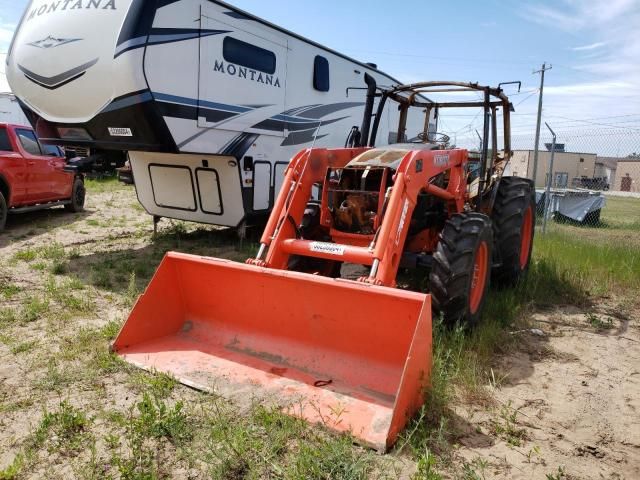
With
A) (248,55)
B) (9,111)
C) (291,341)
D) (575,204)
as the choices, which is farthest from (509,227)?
(9,111)

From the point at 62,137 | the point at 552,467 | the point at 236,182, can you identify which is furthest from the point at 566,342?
the point at 62,137

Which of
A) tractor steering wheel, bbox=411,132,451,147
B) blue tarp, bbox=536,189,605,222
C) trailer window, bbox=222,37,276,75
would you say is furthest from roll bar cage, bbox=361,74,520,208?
blue tarp, bbox=536,189,605,222

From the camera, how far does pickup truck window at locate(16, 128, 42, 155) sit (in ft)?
29.3

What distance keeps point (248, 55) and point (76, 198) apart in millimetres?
5837

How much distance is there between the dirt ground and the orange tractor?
42cm

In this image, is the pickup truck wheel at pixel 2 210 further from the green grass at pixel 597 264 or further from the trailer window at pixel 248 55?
the green grass at pixel 597 264

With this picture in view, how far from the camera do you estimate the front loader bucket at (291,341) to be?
3.02 meters

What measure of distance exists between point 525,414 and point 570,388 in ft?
2.11

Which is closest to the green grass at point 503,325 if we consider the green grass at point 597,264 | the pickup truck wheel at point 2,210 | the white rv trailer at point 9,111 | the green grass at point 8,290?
the green grass at point 597,264

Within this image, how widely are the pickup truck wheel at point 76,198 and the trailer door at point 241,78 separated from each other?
5.32 meters

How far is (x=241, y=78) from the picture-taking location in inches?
273

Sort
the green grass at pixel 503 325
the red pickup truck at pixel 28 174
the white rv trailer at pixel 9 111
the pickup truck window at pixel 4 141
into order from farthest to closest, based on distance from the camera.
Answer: the white rv trailer at pixel 9 111
the pickup truck window at pixel 4 141
the red pickup truck at pixel 28 174
the green grass at pixel 503 325

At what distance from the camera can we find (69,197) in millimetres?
10500

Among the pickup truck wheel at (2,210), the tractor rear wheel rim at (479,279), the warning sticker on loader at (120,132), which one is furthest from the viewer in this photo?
the pickup truck wheel at (2,210)
